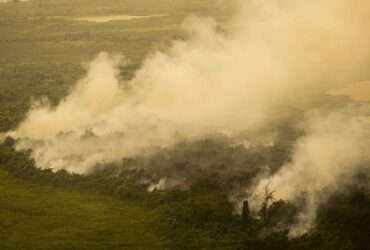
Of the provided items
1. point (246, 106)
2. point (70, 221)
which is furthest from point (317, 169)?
point (246, 106)

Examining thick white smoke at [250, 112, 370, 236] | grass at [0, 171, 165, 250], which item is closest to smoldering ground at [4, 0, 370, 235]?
thick white smoke at [250, 112, 370, 236]

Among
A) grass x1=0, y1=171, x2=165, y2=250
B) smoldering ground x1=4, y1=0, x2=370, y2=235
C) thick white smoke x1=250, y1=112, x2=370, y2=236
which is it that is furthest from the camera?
smoldering ground x1=4, y1=0, x2=370, y2=235

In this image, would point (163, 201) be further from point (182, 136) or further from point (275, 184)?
point (182, 136)

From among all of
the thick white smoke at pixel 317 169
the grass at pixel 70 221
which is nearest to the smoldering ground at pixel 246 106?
the thick white smoke at pixel 317 169

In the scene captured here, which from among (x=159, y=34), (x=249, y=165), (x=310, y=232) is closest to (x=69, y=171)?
(x=249, y=165)

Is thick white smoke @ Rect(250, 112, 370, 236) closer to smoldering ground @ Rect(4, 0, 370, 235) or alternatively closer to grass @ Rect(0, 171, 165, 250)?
smoldering ground @ Rect(4, 0, 370, 235)

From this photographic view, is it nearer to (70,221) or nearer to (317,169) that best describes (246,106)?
(317,169)

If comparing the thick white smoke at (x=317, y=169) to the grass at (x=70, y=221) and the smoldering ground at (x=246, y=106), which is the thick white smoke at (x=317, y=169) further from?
the grass at (x=70, y=221)
